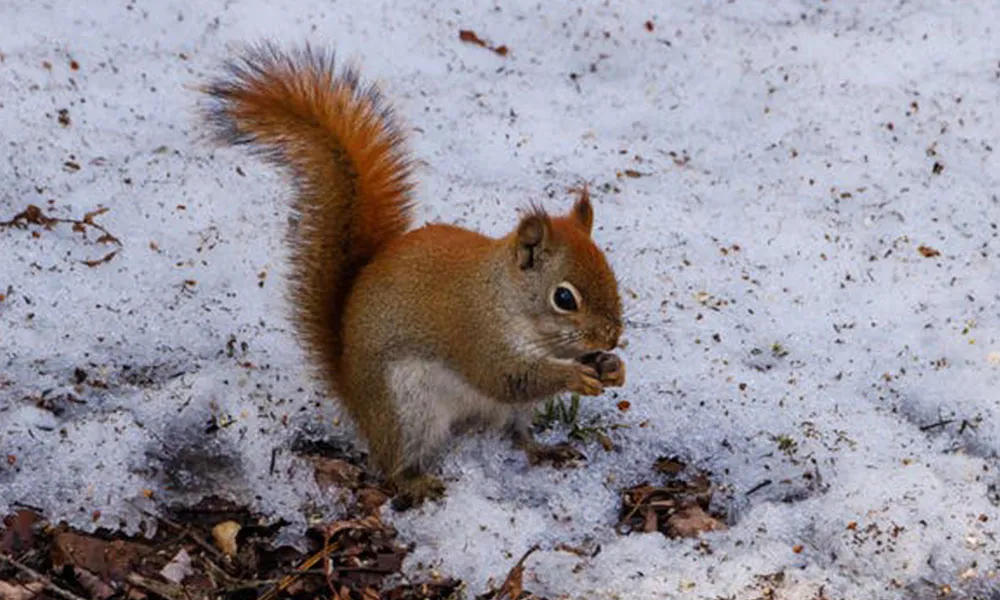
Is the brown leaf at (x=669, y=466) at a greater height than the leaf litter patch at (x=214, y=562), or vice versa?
the brown leaf at (x=669, y=466)

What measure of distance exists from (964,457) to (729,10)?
2020 mm

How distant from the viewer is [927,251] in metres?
3.51

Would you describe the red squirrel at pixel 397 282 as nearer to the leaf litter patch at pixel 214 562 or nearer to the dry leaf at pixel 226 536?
the leaf litter patch at pixel 214 562

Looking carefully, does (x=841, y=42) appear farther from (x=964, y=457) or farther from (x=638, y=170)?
(x=964, y=457)

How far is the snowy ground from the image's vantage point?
2705 mm

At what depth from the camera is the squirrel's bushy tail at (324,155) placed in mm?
2754

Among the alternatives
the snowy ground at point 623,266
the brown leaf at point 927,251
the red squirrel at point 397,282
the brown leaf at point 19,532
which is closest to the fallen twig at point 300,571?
the snowy ground at point 623,266

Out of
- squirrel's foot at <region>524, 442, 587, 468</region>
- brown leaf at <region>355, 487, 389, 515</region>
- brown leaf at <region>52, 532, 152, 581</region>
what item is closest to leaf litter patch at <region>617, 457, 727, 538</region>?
squirrel's foot at <region>524, 442, 587, 468</region>

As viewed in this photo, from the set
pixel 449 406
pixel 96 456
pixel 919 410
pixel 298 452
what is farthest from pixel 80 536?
pixel 919 410

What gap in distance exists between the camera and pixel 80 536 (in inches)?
100.0

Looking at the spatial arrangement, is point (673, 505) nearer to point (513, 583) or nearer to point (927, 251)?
point (513, 583)

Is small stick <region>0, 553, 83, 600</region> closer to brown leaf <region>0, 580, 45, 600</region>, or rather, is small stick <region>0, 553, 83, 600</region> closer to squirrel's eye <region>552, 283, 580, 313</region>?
brown leaf <region>0, 580, 45, 600</region>

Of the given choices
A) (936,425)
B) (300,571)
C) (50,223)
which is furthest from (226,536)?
(936,425)

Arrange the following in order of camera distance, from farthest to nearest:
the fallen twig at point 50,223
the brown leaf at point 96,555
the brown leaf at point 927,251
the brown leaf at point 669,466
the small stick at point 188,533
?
the brown leaf at point 927,251 < the fallen twig at point 50,223 < the brown leaf at point 669,466 < the small stick at point 188,533 < the brown leaf at point 96,555
